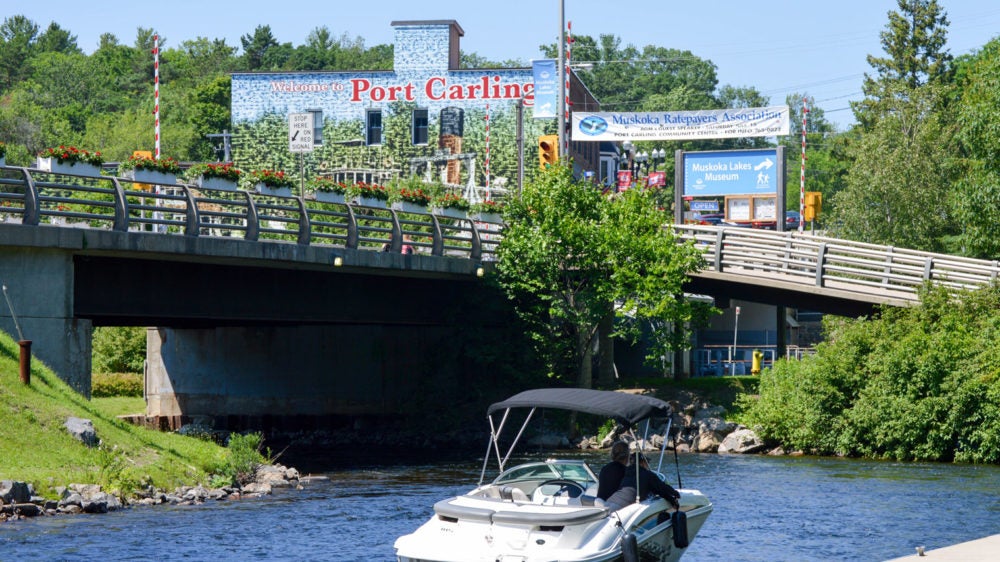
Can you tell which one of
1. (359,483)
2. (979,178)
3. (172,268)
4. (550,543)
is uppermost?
(979,178)

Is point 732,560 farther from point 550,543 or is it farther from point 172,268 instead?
point 172,268

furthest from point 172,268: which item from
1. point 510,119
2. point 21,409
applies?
point 510,119

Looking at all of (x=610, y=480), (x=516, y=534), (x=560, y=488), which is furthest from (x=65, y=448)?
(x=516, y=534)

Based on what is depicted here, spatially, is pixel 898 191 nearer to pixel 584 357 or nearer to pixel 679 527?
pixel 584 357

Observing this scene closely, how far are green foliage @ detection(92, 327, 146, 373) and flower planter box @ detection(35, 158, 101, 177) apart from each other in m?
27.2

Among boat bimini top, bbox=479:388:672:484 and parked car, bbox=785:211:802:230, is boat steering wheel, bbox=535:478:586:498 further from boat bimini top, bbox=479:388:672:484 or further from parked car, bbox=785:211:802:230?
parked car, bbox=785:211:802:230

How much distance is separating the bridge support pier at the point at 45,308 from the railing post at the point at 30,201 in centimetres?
69

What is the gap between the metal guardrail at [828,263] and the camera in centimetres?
3994

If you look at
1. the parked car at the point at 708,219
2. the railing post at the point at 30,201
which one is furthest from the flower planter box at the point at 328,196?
the parked car at the point at 708,219

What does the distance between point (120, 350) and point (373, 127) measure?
2377cm

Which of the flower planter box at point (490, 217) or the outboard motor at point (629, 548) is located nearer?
the outboard motor at point (629, 548)

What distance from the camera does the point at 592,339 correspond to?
149 feet

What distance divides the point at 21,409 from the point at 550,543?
13300mm

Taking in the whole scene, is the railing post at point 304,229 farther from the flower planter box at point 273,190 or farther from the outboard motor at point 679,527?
the outboard motor at point 679,527
